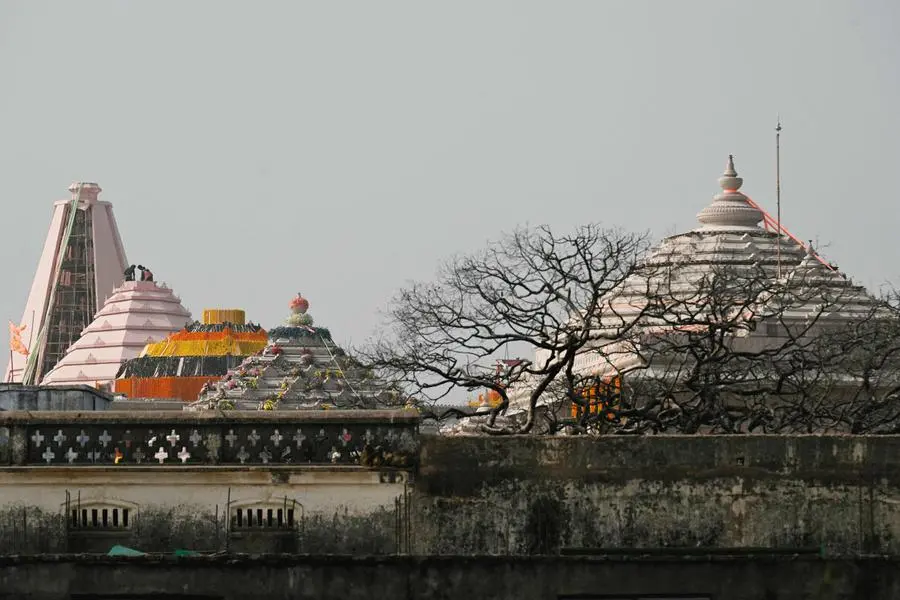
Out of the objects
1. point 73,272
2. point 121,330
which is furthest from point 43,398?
point 73,272

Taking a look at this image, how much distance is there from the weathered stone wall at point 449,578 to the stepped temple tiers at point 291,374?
6905cm

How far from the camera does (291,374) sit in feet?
336

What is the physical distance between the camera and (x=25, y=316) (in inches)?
7160

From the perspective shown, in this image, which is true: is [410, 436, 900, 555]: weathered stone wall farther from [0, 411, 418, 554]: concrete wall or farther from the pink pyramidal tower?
the pink pyramidal tower

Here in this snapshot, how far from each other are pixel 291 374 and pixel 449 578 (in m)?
85.0

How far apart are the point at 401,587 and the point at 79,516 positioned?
3.08 m

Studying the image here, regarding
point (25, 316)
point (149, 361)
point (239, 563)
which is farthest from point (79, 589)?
point (25, 316)

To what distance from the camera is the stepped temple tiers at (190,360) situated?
130500mm

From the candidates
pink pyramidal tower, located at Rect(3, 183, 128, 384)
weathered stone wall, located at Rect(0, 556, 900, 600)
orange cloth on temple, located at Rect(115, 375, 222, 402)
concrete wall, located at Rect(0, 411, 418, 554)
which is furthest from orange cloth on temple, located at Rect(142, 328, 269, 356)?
weathered stone wall, located at Rect(0, 556, 900, 600)

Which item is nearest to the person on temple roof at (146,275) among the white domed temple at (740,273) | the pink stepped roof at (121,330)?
the pink stepped roof at (121,330)

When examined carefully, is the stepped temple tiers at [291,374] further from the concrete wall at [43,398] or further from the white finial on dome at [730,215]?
the concrete wall at [43,398]

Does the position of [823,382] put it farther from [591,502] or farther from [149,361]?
[149,361]

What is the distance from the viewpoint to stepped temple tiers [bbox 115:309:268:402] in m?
130

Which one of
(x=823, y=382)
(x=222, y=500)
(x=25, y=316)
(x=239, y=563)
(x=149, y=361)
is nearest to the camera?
(x=239, y=563)
